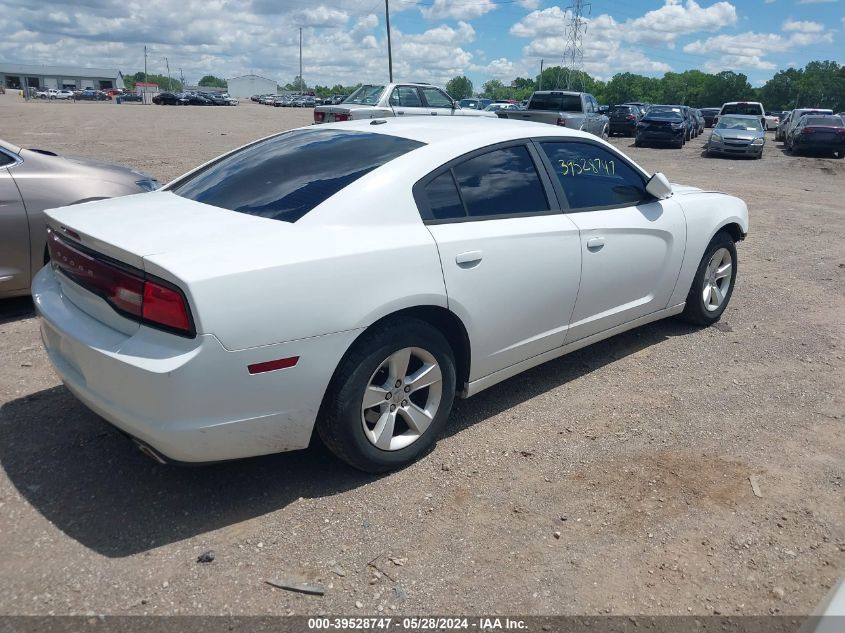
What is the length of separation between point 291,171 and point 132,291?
114 cm

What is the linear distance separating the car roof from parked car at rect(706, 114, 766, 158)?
2017 centimetres

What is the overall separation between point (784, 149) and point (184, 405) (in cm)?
2903

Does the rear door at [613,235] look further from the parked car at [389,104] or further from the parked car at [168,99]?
the parked car at [168,99]

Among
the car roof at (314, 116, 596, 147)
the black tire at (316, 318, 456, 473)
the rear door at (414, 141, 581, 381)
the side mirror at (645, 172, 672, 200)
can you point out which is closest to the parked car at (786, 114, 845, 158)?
the side mirror at (645, 172, 672, 200)

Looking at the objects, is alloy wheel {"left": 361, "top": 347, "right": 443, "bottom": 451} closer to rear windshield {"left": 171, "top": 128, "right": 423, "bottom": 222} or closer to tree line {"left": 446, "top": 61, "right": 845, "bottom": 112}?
rear windshield {"left": 171, "top": 128, "right": 423, "bottom": 222}

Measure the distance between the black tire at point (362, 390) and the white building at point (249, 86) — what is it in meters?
159

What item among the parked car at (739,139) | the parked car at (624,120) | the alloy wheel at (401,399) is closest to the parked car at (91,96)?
the parked car at (624,120)

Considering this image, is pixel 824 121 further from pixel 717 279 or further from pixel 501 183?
pixel 501 183

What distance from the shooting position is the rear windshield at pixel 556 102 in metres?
20.7

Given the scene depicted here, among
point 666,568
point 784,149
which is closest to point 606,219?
point 666,568

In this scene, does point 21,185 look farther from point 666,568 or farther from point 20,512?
point 666,568

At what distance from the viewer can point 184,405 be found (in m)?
2.58

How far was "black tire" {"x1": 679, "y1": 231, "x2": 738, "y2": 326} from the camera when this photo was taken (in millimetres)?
5164

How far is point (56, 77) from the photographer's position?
128375 millimetres
